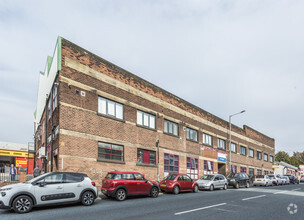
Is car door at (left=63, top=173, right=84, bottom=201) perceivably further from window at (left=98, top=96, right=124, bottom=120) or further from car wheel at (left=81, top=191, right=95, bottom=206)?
window at (left=98, top=96, right=124, bottom=120)

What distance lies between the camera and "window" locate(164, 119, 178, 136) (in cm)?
2564

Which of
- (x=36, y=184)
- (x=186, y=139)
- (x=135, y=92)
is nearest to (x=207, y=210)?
(x=36, y=184)

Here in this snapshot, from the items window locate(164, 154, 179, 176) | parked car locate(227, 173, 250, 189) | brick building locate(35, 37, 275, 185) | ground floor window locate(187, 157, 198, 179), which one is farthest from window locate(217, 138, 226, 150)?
window locate(164, 154, 179, 176)

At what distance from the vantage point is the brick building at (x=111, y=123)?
55.4ft

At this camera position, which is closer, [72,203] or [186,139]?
[72,203]

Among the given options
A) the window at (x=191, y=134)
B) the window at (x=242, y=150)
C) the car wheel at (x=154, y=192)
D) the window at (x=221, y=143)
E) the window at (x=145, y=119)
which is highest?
the window at (x=145, y=119)

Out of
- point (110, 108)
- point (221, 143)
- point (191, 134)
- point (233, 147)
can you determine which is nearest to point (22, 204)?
point (110, 108)

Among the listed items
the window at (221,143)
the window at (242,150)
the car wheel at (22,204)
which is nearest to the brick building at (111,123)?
the window at (221,143)

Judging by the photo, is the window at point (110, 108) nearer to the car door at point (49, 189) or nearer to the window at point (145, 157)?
the window at point (145, 157)

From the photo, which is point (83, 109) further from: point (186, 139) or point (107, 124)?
point (186, 139)

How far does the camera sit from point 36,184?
1078 cm

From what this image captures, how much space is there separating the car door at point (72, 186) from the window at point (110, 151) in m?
6.28

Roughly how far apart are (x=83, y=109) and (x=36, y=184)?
751cm

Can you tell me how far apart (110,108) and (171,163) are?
9237 millimetres
